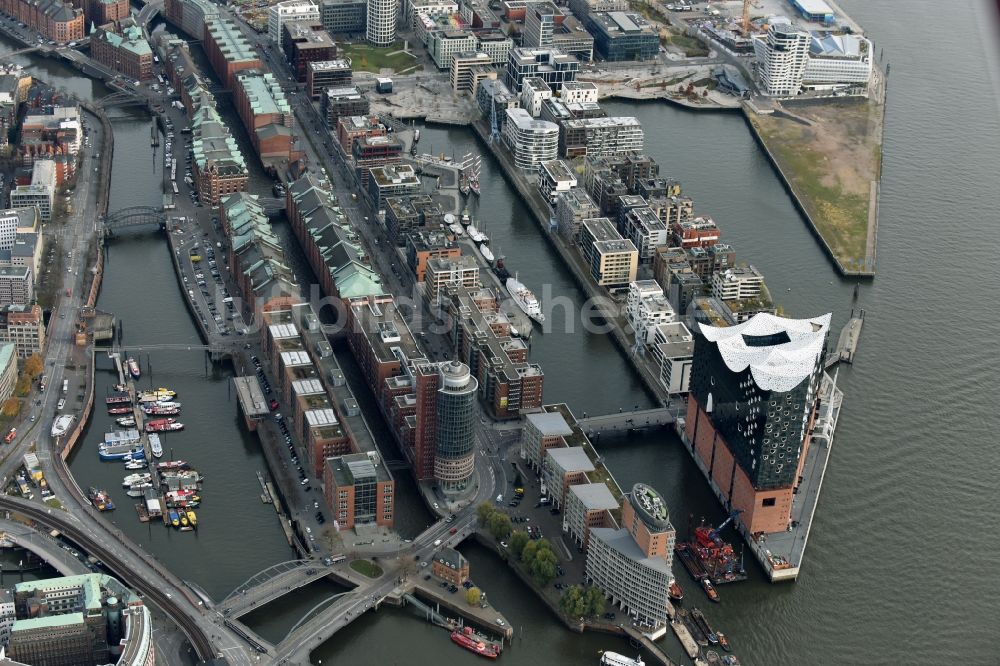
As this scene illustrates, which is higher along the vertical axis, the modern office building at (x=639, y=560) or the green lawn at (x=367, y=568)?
the modern office building at (x=639, y=560)

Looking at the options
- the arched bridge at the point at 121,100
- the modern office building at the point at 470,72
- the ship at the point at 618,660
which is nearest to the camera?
the ship at the point at 618,660

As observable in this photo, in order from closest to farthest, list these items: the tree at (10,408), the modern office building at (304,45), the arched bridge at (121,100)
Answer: the tree at (10,408), the arched bridge at (121,100), the modern office building at (304,45)

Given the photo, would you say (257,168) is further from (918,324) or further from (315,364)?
(918,324)

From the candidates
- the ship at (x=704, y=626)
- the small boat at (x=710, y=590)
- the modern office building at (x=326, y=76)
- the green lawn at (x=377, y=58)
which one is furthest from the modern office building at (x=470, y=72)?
the ship at (x=704, y=626)

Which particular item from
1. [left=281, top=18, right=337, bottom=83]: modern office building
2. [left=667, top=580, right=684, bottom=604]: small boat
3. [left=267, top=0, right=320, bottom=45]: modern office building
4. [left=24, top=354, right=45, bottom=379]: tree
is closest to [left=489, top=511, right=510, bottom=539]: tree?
[left=667, top=580, right=684, bottom=604]: small boat

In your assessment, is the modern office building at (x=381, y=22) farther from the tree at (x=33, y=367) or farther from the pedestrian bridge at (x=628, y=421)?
the pedestrian bridge at (x=628, y=421)

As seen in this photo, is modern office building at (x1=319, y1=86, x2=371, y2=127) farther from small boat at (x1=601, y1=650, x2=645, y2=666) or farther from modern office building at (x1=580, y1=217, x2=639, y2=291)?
small boat at (x1=601, y1=650, x2=645, y2=666)
